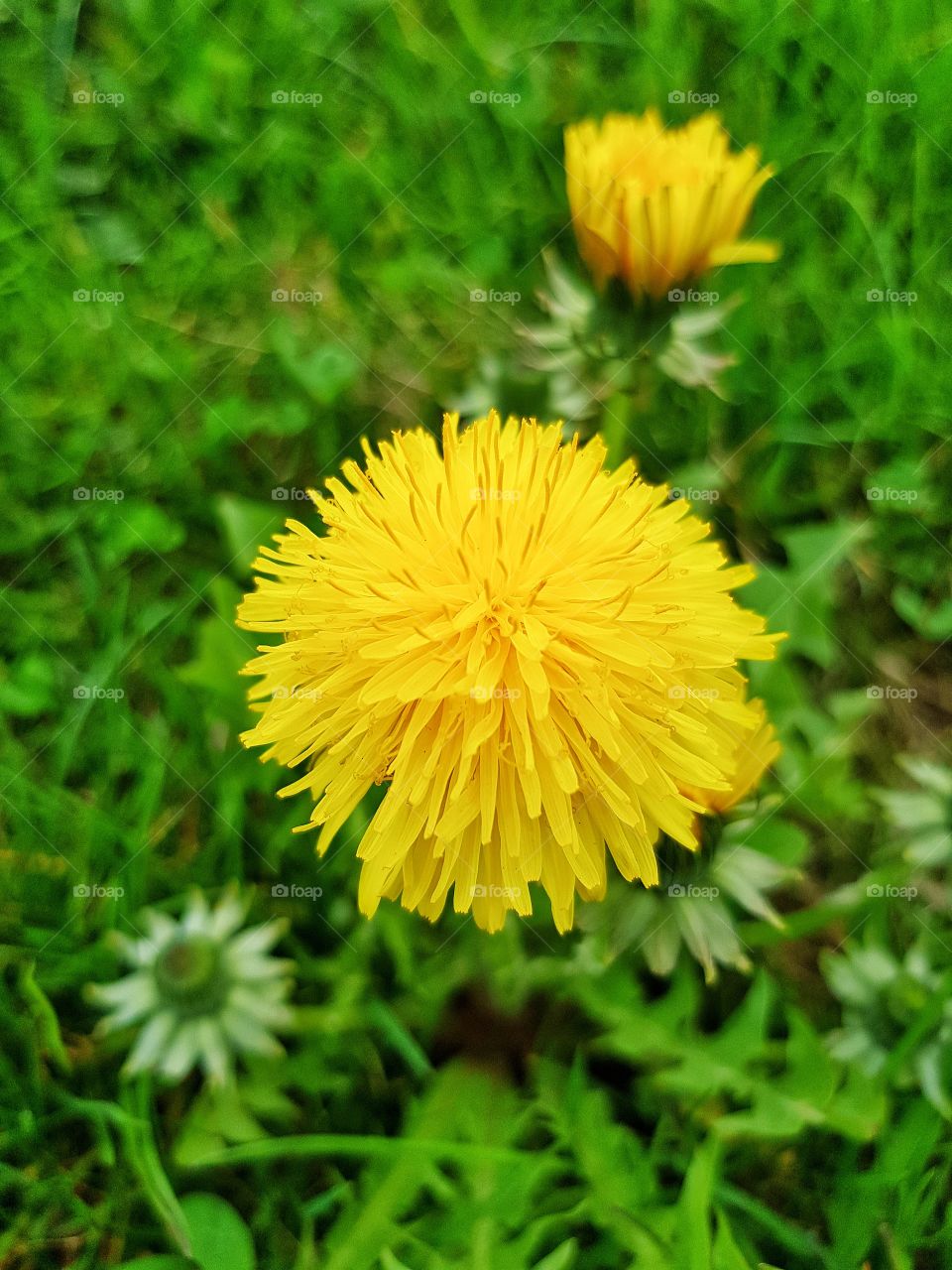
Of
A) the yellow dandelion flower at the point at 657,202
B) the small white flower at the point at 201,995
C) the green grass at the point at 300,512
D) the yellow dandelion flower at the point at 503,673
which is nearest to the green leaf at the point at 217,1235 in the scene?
the green grass at the point at 300,512

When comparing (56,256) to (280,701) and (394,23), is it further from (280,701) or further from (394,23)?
(280,701)

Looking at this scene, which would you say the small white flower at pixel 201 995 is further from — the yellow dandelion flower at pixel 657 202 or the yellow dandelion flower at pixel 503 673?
the yellow dandelion flower at pixel 657 202

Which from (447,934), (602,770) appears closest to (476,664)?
(602,770)

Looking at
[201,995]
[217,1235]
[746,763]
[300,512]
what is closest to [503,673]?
[746,763]

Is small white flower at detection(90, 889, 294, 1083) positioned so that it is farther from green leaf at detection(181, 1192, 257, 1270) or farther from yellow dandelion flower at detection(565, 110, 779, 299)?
yellow dandelion flower at detection(565, 110, 779, 299)

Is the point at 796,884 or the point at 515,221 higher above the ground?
the point at 515,221

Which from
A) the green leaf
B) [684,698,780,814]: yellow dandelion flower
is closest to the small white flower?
the green leaf

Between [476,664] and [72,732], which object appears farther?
[72,732]
